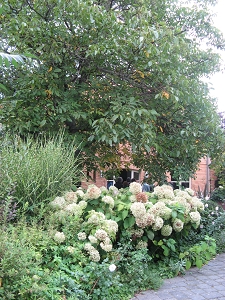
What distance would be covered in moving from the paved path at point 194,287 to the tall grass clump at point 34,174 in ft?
5.93

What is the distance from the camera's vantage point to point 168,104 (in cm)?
618

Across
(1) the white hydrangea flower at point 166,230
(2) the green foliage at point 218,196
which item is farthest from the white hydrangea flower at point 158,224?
(2) the green foliage at point 218,196

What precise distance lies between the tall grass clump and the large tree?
0.89m

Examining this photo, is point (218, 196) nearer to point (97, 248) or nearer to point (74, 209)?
point (74, 209)

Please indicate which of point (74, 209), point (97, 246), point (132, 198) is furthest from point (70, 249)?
point (132, 198)

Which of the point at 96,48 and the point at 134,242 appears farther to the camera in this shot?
the point at 96,48

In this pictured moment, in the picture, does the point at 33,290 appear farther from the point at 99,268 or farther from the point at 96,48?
the point at 96,48

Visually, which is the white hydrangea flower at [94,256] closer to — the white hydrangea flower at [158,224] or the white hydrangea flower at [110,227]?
the white hydrangea flower at [110,227]

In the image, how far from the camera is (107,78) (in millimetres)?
6074

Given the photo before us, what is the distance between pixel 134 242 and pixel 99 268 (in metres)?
1.05

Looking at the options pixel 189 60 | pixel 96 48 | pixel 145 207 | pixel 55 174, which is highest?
pixel 189 60

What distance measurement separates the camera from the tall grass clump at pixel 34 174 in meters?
3.84

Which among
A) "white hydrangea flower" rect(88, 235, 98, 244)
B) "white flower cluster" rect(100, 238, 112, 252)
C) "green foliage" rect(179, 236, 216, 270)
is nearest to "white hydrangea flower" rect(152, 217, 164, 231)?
"green foliage" rect(179, 236, 216, 270)

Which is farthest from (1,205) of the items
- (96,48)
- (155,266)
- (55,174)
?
(96,48)
